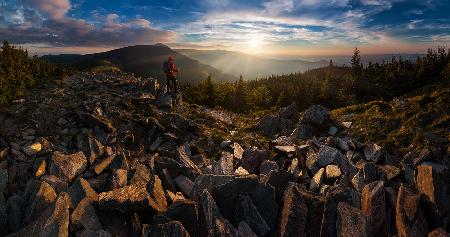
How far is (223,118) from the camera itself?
32781 mm

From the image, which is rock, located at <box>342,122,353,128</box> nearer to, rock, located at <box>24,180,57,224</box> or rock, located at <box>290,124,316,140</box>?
rock, located at <box>290,124,316,140</box>

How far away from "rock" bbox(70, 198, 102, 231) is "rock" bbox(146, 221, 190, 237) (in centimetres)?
171

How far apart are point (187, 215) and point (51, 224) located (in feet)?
12.0

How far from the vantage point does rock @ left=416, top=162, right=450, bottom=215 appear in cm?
1074

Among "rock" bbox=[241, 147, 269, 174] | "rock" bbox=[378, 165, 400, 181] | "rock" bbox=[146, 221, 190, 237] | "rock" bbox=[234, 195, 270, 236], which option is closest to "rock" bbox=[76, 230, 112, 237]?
"rock" bbox=[146, 221, 190, 237]

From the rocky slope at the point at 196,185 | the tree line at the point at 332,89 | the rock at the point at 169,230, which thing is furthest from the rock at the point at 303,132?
the tree line at the point at 332,89

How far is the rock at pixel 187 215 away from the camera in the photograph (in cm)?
1035

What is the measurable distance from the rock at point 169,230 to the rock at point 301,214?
3012 mm

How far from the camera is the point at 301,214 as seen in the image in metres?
10.5

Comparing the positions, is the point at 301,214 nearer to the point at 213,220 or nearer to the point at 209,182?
the point at 213,220

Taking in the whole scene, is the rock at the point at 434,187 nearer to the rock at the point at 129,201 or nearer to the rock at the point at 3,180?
the rock at the point at 129,201

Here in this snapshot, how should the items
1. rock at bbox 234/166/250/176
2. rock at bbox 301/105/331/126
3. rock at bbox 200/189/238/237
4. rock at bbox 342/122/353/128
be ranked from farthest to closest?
rock at bbox 301/105/331/126
rock at bbox 342/122/353/128
rock at bbox 234/166/250/176
rock at bbox 200/189/238/237

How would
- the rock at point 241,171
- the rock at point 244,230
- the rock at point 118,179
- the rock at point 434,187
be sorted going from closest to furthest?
1. the rock at point 244,230
2. the rock at point 434,187
3. the rock at point 118,179
4. the rock at point 241,171

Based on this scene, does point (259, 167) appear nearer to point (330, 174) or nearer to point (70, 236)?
point (330, 174)
